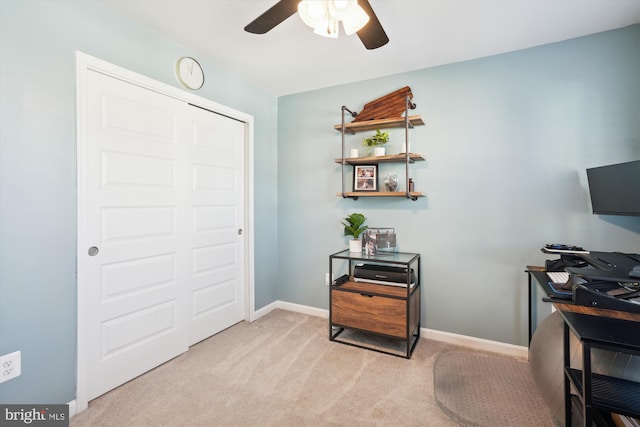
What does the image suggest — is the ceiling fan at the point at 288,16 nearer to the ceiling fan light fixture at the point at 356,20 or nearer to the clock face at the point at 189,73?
the ceiling fan light fixture at the point at 356,20

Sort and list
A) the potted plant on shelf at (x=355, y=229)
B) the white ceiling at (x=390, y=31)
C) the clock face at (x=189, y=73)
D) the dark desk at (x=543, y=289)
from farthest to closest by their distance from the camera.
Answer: the potted plant on shelf at (x=355, y=229)
the clock face at (x=189, y=73)
the white ceiling at (x=390, y=31)
the dark desk at (x=543, y=289)

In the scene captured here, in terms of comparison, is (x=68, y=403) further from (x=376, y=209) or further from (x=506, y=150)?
(x=506, y=150)

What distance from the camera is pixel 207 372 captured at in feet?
6.86

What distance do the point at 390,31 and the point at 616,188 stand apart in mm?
1736

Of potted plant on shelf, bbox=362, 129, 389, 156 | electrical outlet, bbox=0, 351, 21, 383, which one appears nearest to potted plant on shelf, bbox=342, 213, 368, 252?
potted plant on shelf, bbox=362, 129, 389, 156

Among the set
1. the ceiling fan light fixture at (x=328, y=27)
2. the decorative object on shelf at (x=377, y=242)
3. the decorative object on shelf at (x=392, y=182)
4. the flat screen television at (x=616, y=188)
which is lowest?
the decorative object on shelf at (x=377, y=242)

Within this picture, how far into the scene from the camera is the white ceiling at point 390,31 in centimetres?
179

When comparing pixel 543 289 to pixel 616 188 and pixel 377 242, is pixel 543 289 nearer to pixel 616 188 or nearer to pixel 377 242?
pixel 616 188

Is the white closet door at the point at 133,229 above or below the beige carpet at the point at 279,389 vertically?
above

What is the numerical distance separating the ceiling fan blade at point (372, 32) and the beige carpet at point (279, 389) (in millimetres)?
2118

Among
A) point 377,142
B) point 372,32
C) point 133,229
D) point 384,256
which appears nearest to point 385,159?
point 377,142

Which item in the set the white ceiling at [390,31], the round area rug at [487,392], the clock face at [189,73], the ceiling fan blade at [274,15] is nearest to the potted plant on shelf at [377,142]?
the white ceiling at [390,31]

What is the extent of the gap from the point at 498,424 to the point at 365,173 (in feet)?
6.65

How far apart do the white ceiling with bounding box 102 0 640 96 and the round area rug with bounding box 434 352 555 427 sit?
2353mm
